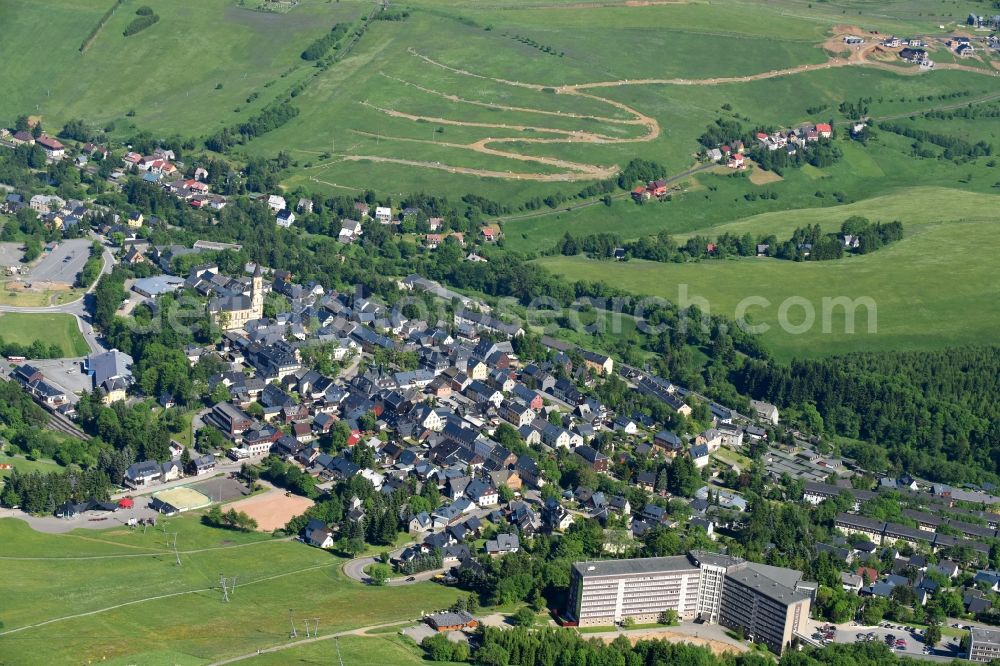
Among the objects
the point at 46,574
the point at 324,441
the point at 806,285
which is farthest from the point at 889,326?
the point at 46,574

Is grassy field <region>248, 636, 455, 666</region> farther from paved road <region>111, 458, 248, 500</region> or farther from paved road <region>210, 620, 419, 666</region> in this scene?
paved road <region>111, 458, 248, 500</region>

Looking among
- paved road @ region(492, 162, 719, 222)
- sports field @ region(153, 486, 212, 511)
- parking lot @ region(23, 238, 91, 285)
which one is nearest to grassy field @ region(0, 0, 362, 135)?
parking lot @ region(23, 238, 91, 285)

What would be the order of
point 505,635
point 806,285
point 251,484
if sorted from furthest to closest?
point 806,285 → point 251,484 → point 505,635

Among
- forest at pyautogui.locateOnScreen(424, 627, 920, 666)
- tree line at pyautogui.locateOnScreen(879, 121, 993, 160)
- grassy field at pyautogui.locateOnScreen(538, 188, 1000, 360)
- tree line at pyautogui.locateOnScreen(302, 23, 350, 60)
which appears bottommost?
forest at pyautogui.locateOnScreen(424, 627, 920, 666)

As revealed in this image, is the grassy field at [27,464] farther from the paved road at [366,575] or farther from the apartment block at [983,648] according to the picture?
the apartment block at [983,648]

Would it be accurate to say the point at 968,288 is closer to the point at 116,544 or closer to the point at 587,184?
the point at 587,184

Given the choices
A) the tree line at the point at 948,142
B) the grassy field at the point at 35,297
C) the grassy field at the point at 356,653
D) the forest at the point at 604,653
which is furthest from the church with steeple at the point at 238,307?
the tree line at the point at 948,142
